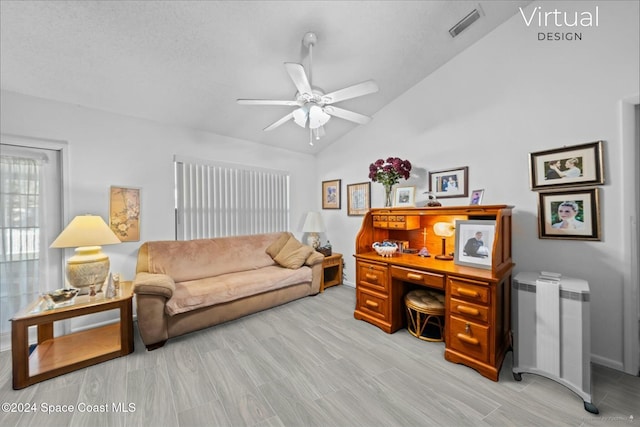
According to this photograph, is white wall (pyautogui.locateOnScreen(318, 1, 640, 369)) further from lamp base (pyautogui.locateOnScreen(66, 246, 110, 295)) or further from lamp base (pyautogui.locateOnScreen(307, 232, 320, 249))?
lamp base (pyautogui.locateOnScreen(66, 246, 110, 295))

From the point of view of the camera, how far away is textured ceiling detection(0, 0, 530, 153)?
1.80m

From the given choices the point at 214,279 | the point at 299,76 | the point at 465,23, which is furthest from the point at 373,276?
the point at 465,23

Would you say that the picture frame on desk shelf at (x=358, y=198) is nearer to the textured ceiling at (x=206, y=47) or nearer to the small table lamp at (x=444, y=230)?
the small table lamp at (x=444, y=230)

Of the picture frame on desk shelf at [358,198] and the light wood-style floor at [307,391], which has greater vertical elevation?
the picture frame on desk shelf at [358,198]

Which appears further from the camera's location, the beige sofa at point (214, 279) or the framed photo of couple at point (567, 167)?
the beige sofa at point (214, 279)

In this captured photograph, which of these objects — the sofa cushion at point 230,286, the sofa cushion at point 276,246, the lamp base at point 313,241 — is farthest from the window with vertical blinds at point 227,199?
the sofa cushion at point 230,286

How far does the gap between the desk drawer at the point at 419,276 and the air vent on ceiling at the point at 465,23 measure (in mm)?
2409

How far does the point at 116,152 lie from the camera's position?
2795 millimetres

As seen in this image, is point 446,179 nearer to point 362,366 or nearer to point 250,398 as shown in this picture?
point 362,366

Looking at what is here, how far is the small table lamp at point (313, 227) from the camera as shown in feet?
13.7

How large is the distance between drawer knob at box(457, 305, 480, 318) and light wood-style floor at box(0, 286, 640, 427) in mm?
449

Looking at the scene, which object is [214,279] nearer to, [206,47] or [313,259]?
[313,259]

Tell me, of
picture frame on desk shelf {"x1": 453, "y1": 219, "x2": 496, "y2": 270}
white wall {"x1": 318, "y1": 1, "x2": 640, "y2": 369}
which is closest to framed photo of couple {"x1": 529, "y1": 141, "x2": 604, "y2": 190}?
white wall {"x1": 318, "y1": 1, "x2": 640, "y2": 369}

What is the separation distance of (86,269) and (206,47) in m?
2.34
